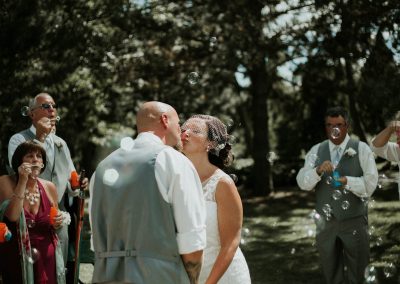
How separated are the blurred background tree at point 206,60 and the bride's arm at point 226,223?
6005 millimetres

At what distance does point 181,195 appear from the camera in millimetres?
3260

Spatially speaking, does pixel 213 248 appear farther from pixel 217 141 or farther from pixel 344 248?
pixel 344 248

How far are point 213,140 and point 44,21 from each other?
979 cm

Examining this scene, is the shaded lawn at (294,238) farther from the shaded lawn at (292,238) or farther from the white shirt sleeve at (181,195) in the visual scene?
the white shirt sleeve at (181,195)

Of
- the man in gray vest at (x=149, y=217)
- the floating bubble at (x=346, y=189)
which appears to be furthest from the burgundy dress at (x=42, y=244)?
the floating bubble at (x=346, y=189)

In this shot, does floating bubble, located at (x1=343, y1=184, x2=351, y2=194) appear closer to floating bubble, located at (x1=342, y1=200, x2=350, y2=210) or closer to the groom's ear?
floating bubble, located at (x1=342, y1=200, x2=350, y2=210)

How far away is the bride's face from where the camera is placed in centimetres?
419

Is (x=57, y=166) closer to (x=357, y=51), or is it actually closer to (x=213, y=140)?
(x=213, y=140)

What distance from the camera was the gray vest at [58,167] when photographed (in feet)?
20.3

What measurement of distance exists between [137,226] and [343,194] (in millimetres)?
3742

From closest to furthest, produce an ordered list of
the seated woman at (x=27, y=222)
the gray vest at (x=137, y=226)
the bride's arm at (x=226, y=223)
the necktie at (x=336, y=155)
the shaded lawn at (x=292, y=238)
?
1. the gray vest at (x=137, y=226)
2. the bride's arm at (x=226, y=223)
3. the seated woman at (x=27, y=222)
4. the necktie at (x=336, y=155)
5. the shaded lawn at (x=292, y=238)

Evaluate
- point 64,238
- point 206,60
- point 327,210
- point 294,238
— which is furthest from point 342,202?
point 206,60

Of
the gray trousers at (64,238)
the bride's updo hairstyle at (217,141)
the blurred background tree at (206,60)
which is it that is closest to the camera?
the bride's updo hairstyle at (217,141)

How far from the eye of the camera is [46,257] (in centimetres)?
544
